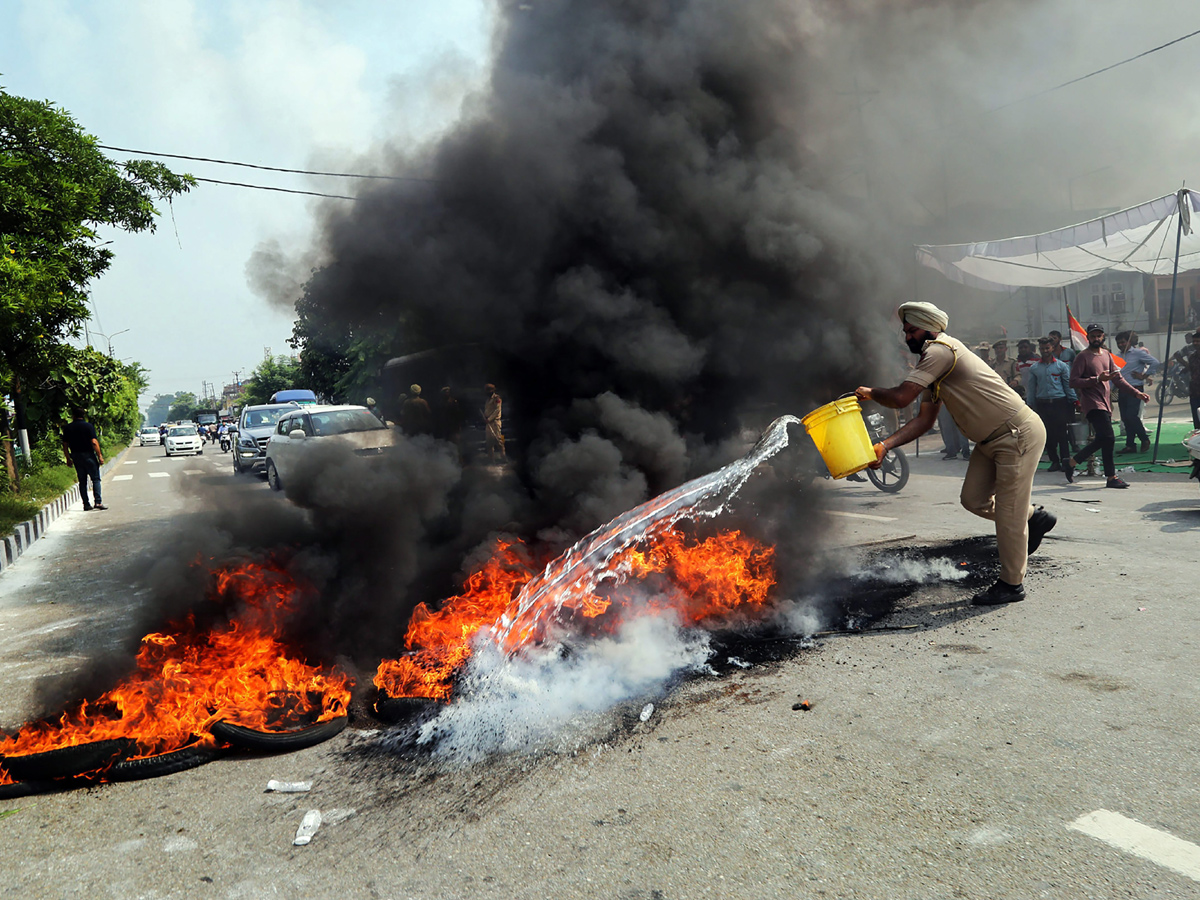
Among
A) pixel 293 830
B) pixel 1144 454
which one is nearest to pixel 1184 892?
pixel 293 830

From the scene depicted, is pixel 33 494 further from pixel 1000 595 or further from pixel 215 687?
pixel 1000 595

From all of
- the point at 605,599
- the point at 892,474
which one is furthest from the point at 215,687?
the point at 892,474

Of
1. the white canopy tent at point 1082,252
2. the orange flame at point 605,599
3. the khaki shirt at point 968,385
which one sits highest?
the white canopy tent at point 1082,252

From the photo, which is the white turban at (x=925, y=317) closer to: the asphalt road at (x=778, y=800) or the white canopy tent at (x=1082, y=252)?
the asphalt road at (x=778, y=800)

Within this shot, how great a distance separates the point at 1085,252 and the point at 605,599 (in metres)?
12.8

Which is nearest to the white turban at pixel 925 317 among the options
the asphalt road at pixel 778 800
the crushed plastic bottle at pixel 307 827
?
the asphalt road at pixel 778 800

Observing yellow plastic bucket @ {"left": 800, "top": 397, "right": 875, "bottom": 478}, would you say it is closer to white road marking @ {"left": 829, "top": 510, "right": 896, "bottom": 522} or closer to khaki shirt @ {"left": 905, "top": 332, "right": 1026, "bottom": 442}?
khaki shirt @ {"left": 905, "top": 332, "right": 1026, "bottom": 442}

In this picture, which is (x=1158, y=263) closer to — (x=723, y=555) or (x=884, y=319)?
(x=884, y=319)

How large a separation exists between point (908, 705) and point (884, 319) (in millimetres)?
4261

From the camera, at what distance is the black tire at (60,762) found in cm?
318

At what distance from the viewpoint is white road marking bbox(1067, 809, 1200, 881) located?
7.22 feet

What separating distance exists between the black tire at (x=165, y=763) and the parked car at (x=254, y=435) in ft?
47.3

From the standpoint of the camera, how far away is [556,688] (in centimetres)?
377

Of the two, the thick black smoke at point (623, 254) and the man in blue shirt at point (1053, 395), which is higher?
the thick black smoke at point (623, 254)
